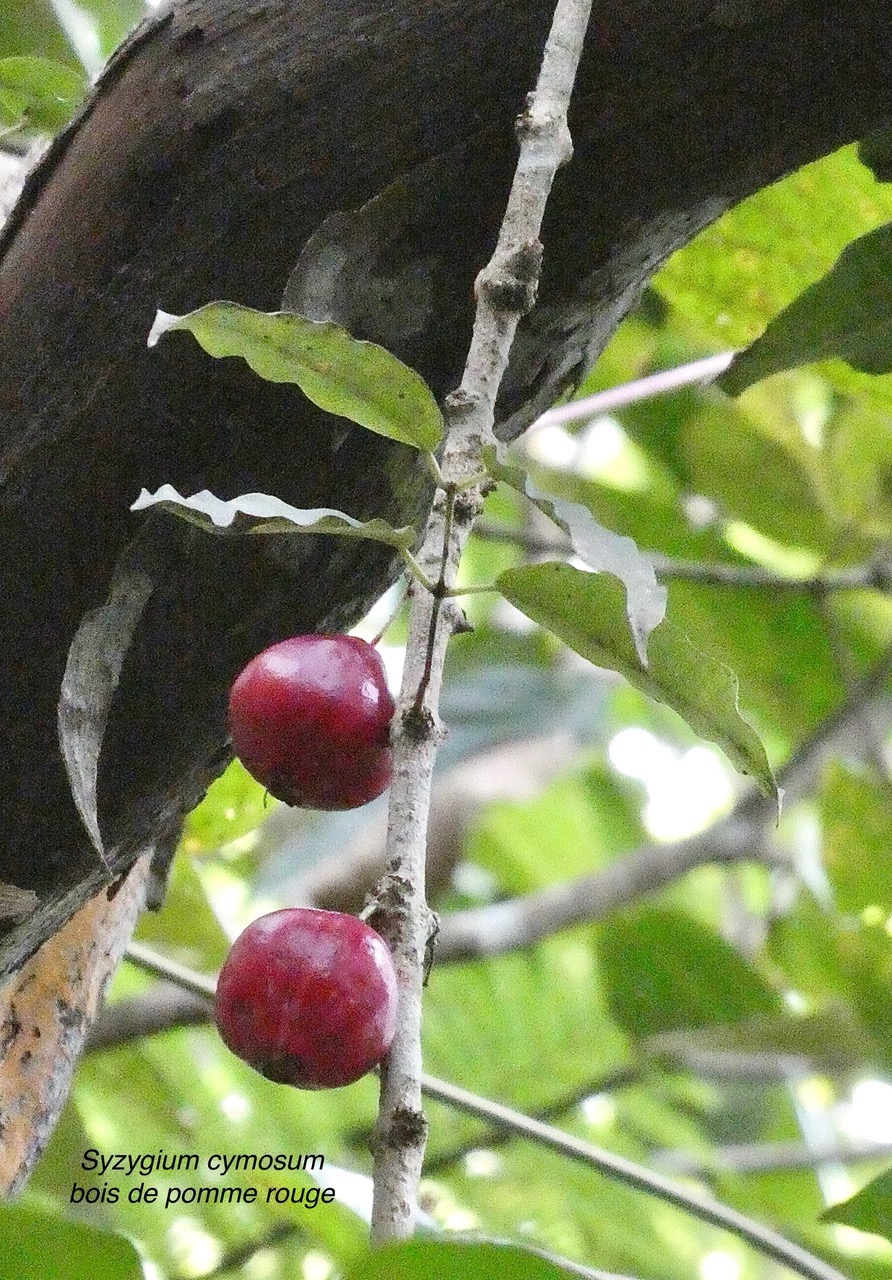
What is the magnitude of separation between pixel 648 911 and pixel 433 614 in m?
1.62

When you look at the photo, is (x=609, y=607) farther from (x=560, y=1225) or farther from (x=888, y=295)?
(x=560, y=1225)

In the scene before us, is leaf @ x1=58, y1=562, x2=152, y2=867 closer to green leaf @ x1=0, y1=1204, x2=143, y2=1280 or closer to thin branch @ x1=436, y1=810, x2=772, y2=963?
green leaf @ x1=0, y1=1204, x2=143, y2=1280

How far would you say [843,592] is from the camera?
2514 mm

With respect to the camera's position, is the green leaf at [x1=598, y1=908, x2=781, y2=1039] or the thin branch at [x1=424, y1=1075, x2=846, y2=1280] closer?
the thin branch at [x1=424, y1=1075, x2=846, y2=1280]

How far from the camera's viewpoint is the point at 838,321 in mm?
1008

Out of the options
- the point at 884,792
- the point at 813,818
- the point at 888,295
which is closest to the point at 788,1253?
the point at 888,295

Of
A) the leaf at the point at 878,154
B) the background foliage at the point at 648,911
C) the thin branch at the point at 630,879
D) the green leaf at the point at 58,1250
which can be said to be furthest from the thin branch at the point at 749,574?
the green leaf at the point at 58,1250

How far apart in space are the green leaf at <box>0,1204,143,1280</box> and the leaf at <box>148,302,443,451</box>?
33 centimetres

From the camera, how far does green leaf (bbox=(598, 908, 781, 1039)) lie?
2.14m

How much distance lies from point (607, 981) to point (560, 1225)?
366mm

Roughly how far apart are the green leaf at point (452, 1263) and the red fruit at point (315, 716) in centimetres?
24

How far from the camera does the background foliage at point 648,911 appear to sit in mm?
1685

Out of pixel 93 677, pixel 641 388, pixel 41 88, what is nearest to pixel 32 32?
pixel 41 88

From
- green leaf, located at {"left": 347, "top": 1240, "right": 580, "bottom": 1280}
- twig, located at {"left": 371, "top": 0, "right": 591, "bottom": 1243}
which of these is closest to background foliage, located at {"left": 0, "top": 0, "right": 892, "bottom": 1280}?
twig, located at {"left": 371, "top": 0, "right": 591, "bottom": 1243}
